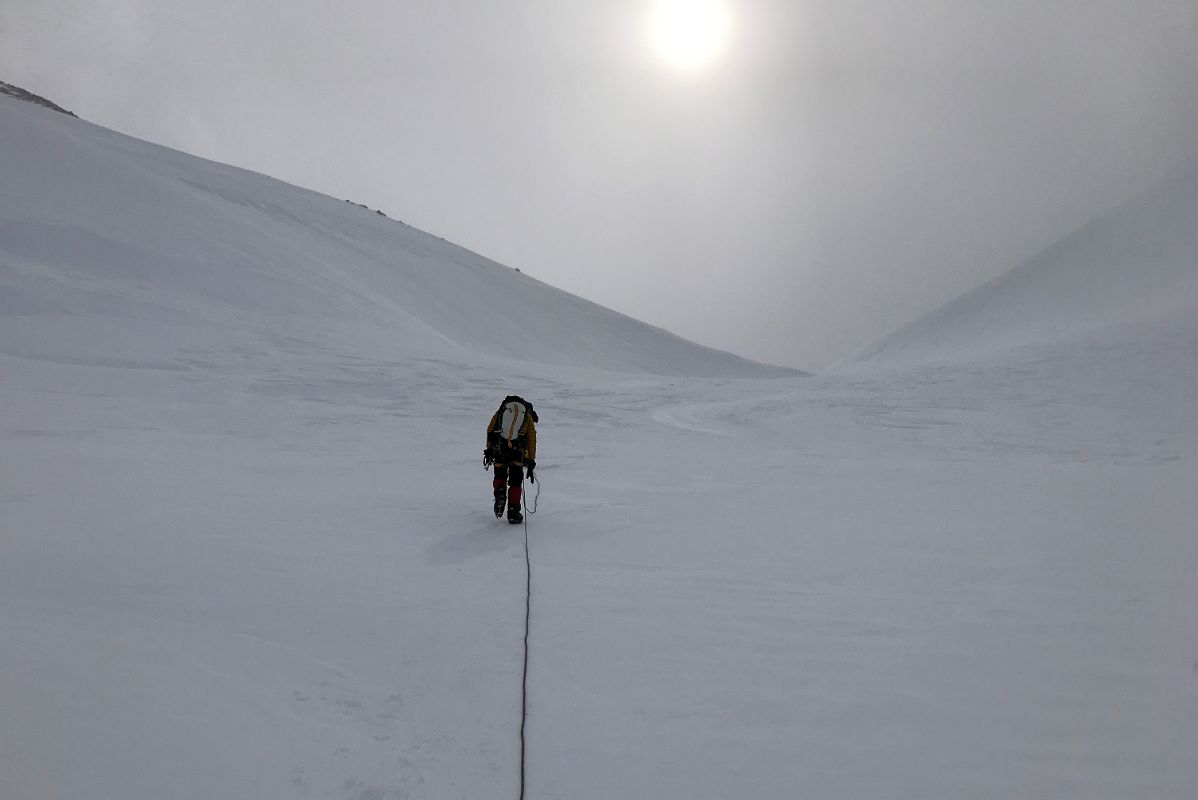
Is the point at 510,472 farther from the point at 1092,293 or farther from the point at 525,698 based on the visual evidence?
the point at 1092,293

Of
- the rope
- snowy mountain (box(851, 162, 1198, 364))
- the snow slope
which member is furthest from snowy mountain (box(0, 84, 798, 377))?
the rope

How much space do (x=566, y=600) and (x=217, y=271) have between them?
18140 mm

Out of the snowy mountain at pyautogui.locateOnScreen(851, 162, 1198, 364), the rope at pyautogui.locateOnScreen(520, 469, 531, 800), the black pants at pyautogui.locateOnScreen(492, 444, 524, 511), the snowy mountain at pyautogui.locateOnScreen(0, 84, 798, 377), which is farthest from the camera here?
the snowy mountain at pyautogui.locateOnScreen(851, 162, 1198, 364)

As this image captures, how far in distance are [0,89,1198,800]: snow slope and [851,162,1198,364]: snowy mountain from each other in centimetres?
1093

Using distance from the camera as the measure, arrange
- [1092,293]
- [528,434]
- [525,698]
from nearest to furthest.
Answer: [525,698], [528,434], [1092,293]

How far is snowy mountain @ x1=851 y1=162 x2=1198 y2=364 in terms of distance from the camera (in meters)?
23.5

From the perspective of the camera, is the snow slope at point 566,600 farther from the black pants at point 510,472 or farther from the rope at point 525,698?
the black pants at point 510,472

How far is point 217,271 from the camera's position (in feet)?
64.0

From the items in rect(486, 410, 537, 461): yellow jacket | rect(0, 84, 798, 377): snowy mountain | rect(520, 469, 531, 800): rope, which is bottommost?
rect(520, 469, 531, 800): rope

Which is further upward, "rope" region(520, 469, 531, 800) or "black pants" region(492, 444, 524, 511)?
"black pants" region(492, 444, 524, 511)

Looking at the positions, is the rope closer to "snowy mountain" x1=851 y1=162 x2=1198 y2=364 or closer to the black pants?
the black pants

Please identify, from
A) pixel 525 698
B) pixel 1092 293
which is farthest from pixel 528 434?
pixel 1092 293

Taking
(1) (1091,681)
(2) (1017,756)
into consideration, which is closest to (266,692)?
(2) (1017,756)

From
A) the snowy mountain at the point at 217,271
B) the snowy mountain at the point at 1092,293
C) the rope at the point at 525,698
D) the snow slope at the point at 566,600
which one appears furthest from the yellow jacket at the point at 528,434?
the snowy mountain at the point at 1092,293
